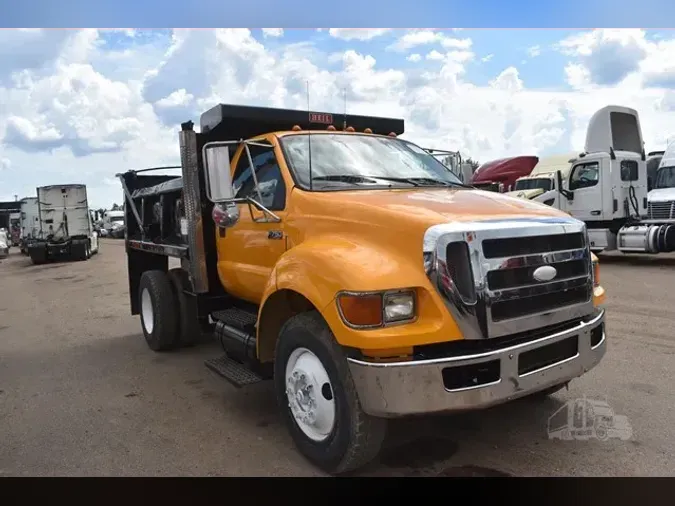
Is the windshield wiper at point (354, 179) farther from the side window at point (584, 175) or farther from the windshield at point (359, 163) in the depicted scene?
the side window at point (584, 175)

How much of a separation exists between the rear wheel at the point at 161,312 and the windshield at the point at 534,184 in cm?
1655

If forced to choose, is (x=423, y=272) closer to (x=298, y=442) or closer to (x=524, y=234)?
(x=524, y=234)

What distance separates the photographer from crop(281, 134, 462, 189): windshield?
4441 millimetres

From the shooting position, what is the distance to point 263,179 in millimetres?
4746

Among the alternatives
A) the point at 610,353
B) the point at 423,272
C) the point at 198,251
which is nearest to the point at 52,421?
the point at 198,251

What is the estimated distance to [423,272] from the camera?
3.31 m

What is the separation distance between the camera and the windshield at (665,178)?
50.7ft

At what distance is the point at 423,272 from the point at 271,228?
5.17ft

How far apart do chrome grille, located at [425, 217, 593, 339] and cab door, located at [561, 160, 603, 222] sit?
11807mm

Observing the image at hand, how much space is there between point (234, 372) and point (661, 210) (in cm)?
1351

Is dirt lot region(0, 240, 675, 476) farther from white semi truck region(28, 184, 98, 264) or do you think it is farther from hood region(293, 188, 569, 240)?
white semi truck region(28, 184, 98, 264)

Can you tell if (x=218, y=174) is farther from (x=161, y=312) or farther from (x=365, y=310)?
(x=161, y=312)

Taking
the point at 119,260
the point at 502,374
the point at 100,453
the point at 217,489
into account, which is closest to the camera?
the point at 502,374

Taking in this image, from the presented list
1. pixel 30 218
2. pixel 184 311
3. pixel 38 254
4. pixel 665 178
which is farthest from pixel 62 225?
pixel 665 178
